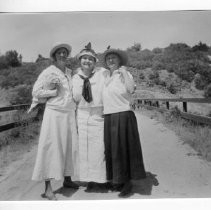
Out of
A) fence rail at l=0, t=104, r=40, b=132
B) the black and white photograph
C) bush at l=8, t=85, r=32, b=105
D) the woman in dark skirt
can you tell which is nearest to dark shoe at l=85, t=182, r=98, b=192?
the black and white photograph

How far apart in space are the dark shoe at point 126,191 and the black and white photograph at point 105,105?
0.01 m

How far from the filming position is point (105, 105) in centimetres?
368

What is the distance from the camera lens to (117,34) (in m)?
4.34

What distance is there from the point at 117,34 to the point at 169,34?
2.34ft

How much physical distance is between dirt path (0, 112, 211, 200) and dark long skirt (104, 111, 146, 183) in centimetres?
37

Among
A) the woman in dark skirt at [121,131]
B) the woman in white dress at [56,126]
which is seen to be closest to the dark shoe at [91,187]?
the woman in white dress at [56,126]

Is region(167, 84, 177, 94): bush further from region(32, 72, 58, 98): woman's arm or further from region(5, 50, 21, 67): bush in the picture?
region(5, 50, 21, 67): bush

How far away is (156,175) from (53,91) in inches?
67.3

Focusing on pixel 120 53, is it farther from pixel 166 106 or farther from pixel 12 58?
pixel 12 58

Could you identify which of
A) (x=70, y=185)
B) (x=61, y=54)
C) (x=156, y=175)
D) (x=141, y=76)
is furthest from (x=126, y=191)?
→ (x=61, y=54)

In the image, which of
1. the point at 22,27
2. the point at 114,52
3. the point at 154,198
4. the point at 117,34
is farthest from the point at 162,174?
the point at 22,27

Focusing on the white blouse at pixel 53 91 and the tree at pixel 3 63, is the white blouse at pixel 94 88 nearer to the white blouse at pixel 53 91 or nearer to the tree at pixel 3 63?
the white blouse at pixel 53 91

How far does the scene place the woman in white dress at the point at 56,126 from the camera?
11.9ft

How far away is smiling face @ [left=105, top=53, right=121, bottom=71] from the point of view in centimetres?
371
